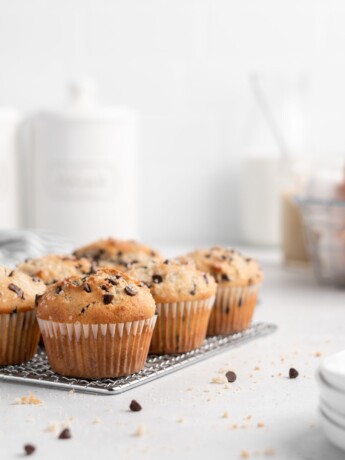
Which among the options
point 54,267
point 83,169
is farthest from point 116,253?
point 83,169

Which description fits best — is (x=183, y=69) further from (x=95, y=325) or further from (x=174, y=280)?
(x=95, y=325)

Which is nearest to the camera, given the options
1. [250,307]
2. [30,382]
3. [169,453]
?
[169,453]

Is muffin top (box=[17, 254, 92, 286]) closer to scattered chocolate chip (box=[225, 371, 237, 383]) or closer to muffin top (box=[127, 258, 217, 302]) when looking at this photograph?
muffin top (box=[127, 258, 217, 302])

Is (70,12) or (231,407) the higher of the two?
(70,12)

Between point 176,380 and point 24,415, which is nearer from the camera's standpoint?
point 24,415

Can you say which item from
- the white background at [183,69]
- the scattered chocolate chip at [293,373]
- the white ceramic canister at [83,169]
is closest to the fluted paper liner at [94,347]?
the scattered chocolate chip at [293,373]

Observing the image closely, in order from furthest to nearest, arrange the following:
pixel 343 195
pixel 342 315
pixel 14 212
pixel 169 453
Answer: pixel 14 212, pixel 343 195, pixel 342 315, pixel 169 453

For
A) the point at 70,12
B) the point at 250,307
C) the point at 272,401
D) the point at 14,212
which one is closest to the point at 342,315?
the point at 250,307

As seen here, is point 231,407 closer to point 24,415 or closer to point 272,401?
point 272,401
